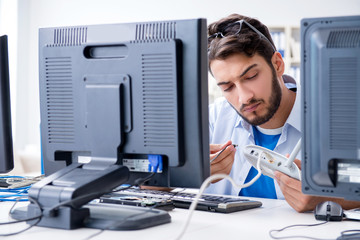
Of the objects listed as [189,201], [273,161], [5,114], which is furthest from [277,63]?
[5,114]

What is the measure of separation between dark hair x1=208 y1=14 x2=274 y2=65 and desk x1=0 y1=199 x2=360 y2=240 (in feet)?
2.25

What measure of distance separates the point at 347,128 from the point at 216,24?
969 mm

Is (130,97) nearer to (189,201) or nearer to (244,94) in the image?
(189,201)

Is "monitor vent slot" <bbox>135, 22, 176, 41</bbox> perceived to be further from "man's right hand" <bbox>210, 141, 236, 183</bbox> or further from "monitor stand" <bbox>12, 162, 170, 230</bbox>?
"man's right hand" <bbox>210, 141, 236, 183</bbox>

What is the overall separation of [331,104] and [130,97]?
1.53ft

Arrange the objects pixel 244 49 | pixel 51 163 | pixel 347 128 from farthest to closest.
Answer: pixel 244 49
pixel 51 163
pixel 347 128

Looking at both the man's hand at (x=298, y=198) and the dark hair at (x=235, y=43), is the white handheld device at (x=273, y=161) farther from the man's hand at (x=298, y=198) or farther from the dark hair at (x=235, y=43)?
the dark hair at (x=235, y=43)

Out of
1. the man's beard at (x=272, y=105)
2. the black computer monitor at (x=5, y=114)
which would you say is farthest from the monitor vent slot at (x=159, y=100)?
the man's beard at (x=272, y=105)

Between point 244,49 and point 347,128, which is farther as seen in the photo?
point 244,49

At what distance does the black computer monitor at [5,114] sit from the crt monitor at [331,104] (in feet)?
2.85

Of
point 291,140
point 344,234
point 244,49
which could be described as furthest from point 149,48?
point 291,140

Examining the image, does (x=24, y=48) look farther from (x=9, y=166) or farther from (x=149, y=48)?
(x=149, y=48)

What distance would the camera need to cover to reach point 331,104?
3.50 ft

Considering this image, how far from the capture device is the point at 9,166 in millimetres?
1567
